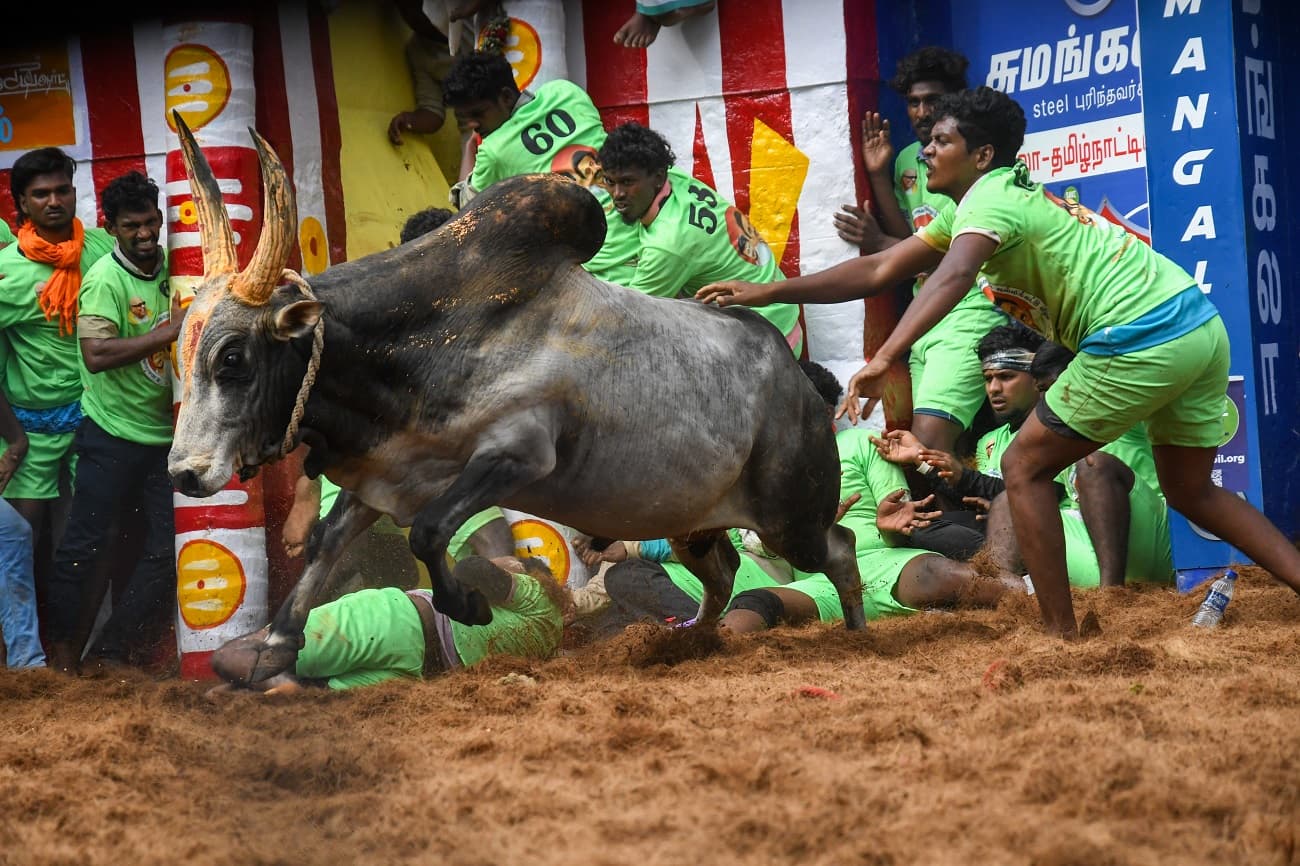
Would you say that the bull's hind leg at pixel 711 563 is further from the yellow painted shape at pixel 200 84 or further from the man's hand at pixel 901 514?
the yellow painted shape at pixel 200 84

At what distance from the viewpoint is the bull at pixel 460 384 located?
4.54 m

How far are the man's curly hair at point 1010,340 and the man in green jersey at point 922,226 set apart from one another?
0.28m

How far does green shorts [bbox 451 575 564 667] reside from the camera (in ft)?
18.0

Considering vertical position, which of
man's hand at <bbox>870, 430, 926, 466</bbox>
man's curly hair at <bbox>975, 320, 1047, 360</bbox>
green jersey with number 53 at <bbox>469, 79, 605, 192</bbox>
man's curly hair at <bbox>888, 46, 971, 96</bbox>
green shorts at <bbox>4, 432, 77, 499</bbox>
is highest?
man's curly hair at <bbox>888, 46, 971, 96</bbox>

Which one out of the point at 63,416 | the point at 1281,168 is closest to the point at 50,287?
the point at 63,416

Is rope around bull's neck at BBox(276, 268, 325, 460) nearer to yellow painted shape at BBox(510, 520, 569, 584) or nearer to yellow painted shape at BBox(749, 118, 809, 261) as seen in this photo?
yellow painted shape at BBox(510, 520, 569, 584)

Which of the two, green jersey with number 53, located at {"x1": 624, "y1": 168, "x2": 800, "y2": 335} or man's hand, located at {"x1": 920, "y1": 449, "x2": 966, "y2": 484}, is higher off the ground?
green jersey with number 53, located at {"x1": 624, "y1": 168, "x2": 800, "y2": 335}

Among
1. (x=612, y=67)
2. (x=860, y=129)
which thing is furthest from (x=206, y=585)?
(x=860, y=129)

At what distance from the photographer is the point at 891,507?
6.70m

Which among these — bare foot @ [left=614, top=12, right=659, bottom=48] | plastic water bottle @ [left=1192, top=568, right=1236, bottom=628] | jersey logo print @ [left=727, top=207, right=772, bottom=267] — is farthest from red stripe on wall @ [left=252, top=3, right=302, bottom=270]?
plastic water bottle @ [left=1192, top=568, right=1236, bottom=628]

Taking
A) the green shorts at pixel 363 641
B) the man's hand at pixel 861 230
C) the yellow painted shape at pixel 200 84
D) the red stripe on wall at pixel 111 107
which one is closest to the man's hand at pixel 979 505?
the man's hand at pixel 861 230

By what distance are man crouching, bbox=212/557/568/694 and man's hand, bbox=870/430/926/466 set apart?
1.65m

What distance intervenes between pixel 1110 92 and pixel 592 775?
16.6 ft

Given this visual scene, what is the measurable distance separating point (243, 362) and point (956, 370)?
3.77m
